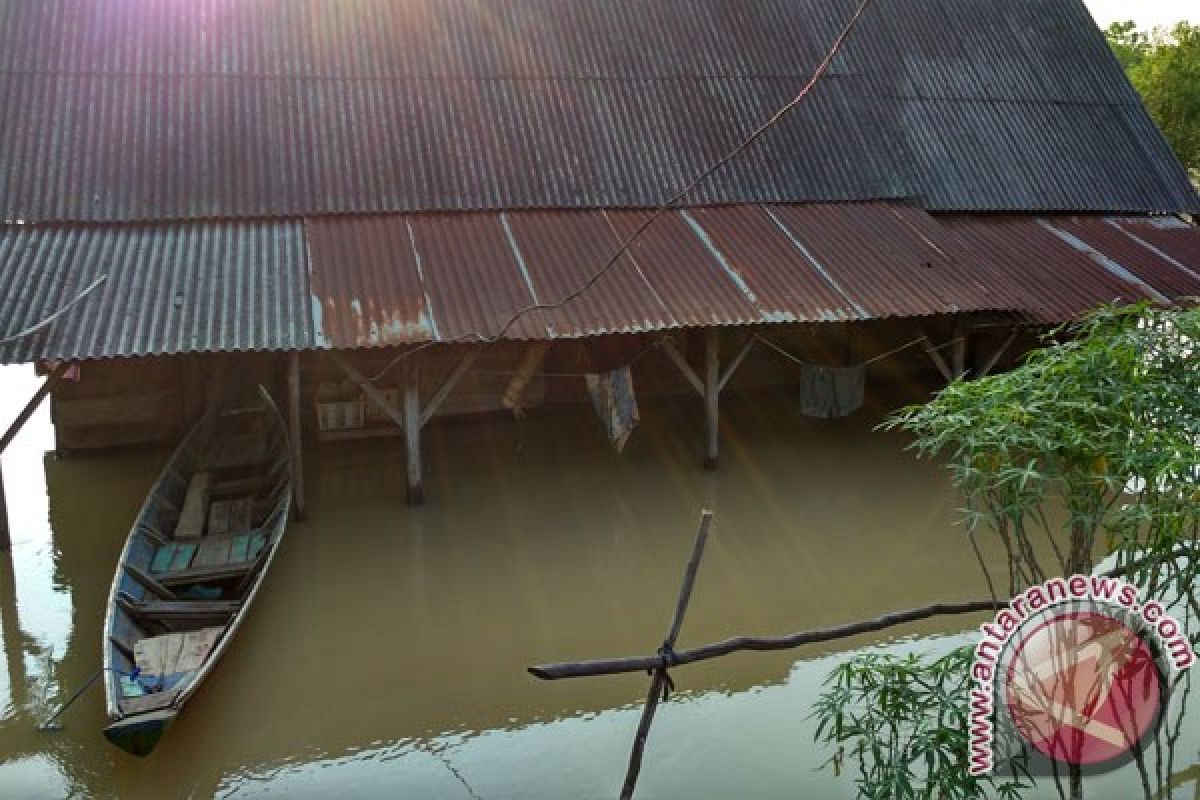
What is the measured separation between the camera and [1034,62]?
52.1 ft

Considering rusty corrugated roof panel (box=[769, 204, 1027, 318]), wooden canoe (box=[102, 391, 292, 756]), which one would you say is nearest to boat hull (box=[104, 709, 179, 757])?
wooden canoe (box=[102, 391, 292, 756])

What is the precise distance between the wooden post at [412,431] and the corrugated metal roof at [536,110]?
8.27 feet

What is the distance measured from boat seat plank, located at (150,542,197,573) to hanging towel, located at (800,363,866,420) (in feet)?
25.1

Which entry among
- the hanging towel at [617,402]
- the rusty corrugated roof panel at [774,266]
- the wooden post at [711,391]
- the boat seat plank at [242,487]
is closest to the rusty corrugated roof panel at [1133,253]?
the rusty corrugated roof panel at [774,266]

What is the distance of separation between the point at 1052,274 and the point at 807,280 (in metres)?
3.70

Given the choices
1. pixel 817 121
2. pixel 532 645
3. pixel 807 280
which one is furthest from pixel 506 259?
pixel 817 121

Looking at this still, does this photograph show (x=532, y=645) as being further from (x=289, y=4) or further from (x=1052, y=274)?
(x=289, y=4)

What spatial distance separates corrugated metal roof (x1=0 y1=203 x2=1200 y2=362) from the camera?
9.45m

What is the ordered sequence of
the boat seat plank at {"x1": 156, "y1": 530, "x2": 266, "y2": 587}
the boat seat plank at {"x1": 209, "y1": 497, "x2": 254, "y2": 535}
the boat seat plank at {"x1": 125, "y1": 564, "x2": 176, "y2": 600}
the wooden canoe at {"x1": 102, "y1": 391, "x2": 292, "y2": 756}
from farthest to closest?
the boat seat plank at {"x1": 209, "y1": 497, "x2": 254, "y2": 535}, the boat seat plank at {"x1": 156, "y1": 530, "x2": 266, "y2": 587}, the boat seat plank at {"x1": 125, "y1": 564, "x2": 176, "y2": 600}, the wooden canoe at {"x1": 102, "y1": 391, "x2": 292, "y2": 756}

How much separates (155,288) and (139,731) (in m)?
5.43

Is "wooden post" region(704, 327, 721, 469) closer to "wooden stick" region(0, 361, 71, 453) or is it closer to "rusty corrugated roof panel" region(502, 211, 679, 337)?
"rusty corrugated roof panel" region(502, 211, 679, 337)

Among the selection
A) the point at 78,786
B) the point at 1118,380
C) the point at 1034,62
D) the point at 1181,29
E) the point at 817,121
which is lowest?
the point at 78,786

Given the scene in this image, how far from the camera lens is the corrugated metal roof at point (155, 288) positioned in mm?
9062

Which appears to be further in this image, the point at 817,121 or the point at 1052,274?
the point at 817,121
